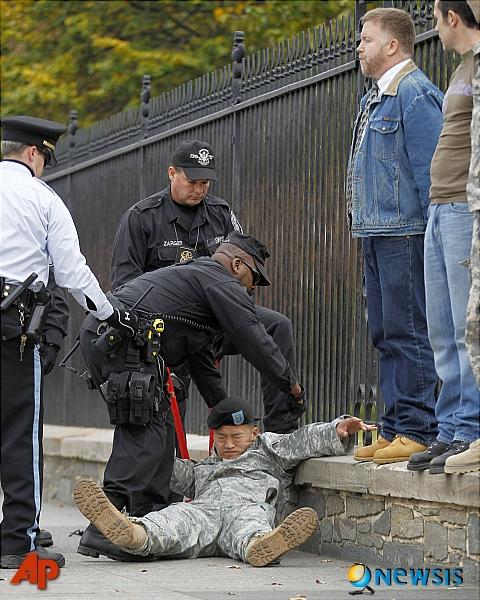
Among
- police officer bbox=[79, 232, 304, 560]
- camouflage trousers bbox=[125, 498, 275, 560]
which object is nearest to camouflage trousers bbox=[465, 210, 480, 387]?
camouflage trousers bbox=[125, 498, 275, 560]

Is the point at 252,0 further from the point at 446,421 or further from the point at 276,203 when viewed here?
the point at 446,421

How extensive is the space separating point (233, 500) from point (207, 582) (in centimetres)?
93

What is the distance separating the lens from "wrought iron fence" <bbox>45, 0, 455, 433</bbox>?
8.01 metres

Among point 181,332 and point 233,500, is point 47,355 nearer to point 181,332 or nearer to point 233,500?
point 181,332

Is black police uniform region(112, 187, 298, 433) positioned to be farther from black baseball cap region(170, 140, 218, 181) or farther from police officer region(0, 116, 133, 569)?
police officer region(0, 116, 133, 569)

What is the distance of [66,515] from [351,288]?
12.1 ft

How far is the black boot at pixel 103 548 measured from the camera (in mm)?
6961

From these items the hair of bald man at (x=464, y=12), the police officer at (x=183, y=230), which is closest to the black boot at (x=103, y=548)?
the police officer at (x=183, y=230)

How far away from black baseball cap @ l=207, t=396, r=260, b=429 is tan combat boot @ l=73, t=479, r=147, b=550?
1064 mm

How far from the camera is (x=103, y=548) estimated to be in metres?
6.96

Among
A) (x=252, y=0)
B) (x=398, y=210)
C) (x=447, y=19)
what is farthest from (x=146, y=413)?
(x=252, y=0)

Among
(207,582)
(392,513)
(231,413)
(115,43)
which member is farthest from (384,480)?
(115,43)

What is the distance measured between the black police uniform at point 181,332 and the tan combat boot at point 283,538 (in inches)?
29.4

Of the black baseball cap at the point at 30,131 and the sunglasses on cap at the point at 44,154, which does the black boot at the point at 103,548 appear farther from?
the black baseball cap at the point at 30,131
